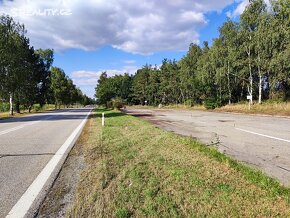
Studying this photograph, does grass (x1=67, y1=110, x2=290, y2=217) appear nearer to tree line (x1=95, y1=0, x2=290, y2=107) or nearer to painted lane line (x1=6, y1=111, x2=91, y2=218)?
painted lane line (x1=6, y1=111, x2=91, y2=218)

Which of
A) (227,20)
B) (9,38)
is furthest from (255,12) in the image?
(9,38)

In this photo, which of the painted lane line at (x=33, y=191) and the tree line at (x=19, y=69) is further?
the tree line at (x=19, y=69)

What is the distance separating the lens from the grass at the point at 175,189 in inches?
165

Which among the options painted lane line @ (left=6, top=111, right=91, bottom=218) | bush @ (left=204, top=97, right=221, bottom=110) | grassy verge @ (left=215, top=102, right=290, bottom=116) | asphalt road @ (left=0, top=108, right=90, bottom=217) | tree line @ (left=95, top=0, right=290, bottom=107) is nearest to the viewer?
painted lane line @ (left=6, top=111, right=91, bottom=218)

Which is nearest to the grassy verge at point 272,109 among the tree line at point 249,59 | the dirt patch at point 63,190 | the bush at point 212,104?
the tree line at point 249,59

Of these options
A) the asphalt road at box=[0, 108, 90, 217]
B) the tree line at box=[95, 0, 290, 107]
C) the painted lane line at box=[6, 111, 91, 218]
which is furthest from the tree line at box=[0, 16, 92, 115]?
the painted lane line at box=[6, 111, 91, 218]

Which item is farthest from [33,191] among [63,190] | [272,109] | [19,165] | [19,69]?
[19,69]

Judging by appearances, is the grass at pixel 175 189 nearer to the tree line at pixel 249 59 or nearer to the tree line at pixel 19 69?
the tree line at pixel 249 59

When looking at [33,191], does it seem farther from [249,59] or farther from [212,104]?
[212,104]

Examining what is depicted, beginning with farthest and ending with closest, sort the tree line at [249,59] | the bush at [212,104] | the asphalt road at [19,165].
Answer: the bush at [212,104], the tree line at [249,59], the asphalt road at [19,165]

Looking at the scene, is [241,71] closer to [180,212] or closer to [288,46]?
[288,46]

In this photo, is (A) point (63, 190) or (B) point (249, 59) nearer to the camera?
(A) point (63, 190)

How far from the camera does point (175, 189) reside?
508 centimetres

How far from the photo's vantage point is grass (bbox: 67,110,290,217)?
165 inches
